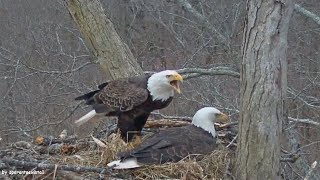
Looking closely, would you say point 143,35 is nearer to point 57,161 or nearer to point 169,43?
point 169,43

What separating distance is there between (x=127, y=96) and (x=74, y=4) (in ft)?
4.63

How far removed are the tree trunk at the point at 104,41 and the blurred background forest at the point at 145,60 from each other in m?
0.89

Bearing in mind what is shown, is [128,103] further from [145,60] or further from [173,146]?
[145,60]

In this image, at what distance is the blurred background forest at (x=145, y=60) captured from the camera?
→ 308 inches

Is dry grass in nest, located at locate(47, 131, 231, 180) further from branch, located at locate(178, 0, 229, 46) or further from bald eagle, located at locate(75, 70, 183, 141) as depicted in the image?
branch, located at locate(178, 0, 229, 46)

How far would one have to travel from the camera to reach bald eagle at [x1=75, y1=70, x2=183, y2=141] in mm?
5133

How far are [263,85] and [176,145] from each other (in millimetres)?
1112

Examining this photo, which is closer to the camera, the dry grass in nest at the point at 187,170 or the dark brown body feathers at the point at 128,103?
the dry grass in nest at the point at 187,170

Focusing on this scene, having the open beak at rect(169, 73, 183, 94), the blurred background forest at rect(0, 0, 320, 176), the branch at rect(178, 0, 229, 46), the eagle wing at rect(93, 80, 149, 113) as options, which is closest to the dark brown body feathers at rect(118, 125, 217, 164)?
the open beak at rect(169, 73, 183, 94)

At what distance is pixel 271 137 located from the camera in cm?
375

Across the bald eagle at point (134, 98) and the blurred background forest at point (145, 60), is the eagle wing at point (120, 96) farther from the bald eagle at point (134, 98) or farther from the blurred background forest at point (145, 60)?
the blurred background forest at point (145, 60)

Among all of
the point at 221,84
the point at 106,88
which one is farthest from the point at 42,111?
the point at 106,88

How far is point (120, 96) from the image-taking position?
208 inches

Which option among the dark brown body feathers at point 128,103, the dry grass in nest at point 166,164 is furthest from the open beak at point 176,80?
the dry grass in nest at point 166,164
